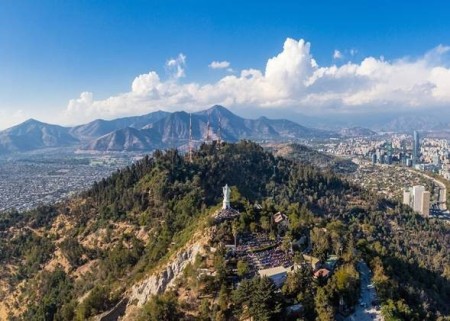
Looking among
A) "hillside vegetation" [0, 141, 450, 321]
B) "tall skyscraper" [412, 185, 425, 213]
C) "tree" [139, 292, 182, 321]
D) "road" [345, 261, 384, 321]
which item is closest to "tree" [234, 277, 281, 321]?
"hillside vegetation" [0, 141, 450, 321]

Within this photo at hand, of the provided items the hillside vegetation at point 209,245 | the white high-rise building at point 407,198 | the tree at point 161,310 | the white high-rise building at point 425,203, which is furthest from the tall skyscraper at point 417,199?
the tree at point 161,310

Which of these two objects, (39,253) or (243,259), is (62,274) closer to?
(39,253)

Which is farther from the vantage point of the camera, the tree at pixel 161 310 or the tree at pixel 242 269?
the tree at pixel 242 269

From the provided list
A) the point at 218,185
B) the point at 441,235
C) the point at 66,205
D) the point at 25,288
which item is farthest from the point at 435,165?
the point at 25,288

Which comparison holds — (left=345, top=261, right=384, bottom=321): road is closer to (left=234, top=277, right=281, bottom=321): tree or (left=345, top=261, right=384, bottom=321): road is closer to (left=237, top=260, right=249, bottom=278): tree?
(left=234, top=277, right=281, bottom=321): tree

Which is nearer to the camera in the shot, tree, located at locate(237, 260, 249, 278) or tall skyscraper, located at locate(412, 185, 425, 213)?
tree, located at locate(237, 260, 249, 278)

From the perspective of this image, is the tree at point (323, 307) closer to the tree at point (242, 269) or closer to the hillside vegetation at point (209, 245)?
the hillside vegetation at point (209, 245)
